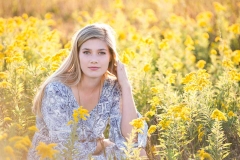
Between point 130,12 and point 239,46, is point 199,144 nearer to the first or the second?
point 239,46

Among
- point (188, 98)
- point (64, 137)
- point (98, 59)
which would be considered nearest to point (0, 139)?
point (64, 137)

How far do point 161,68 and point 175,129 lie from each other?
1.58 meters

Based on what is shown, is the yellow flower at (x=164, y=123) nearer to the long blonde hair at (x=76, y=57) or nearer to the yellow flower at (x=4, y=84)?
the long blonde hair at (x=76, y=57)

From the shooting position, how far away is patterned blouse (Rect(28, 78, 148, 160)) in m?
3.36

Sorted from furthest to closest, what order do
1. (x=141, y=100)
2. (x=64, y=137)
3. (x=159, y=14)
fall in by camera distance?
(x=159, y=14), (x=141, y=100), (x=64, y=137)

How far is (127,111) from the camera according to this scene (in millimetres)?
3693

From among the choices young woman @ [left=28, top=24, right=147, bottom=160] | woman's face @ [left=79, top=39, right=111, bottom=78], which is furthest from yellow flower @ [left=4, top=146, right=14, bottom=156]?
woman's face @ [left=79, top=39, right=111, bottom=78]

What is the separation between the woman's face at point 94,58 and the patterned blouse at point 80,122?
0.22 metres

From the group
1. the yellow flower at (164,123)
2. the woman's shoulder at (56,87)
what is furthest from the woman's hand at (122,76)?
the yellow flower at (164,123)

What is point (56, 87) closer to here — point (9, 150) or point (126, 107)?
point (126, 107)

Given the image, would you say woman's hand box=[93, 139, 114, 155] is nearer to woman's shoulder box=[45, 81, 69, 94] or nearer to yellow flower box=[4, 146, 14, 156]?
woman's shoulder box=[45, 81, 69, 94]

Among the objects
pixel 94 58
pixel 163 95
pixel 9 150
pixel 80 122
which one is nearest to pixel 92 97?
pixel 80 122

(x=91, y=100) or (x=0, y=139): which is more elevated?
(x=91, y=100)

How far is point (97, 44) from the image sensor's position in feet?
11.9
